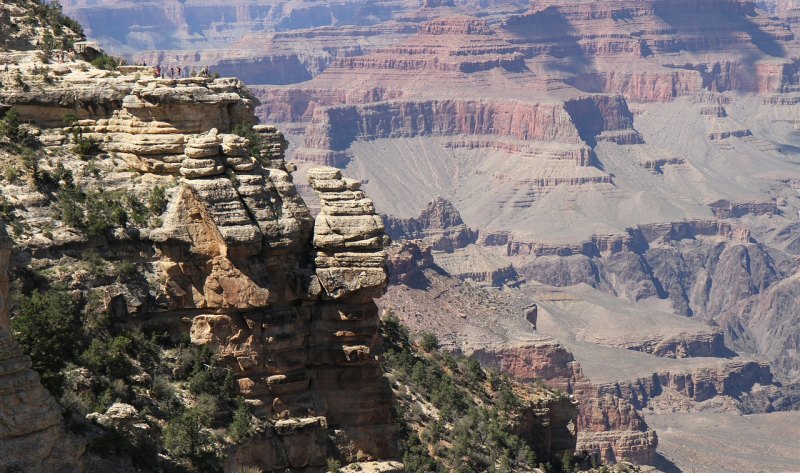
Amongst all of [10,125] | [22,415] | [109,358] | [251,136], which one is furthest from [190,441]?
[251,136]

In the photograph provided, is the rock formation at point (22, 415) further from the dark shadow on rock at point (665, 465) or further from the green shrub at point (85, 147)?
the dark shadow on rock at point (665, 465)

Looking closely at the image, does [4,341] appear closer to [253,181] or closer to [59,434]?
[59,434]

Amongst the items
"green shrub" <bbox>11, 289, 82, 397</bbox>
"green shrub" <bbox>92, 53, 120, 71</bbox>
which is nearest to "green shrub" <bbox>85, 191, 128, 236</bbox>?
"green shrub" <bbox>11, 289, 82, 397</bbox>

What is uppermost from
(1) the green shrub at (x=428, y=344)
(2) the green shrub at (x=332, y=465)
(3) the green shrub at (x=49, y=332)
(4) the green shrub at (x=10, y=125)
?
(4) the green shrub at (x=10, y=125)

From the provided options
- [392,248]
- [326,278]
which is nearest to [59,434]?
[326,278]

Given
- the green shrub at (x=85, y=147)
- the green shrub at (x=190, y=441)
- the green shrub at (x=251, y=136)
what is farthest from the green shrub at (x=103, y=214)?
the green shrub at (x=190, y=441)

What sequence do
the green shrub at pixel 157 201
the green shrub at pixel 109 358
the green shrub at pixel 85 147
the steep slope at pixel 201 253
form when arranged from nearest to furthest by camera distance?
the green shrub at pixel 109 358 < the steep slope at pixel 201 253 < the green shrub at pixel 157 201 < the green shrub at pixel 85 147

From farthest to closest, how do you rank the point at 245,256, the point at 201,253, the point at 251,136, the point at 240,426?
1. the point at 251,136
2. the point at 201,253
3. the point at 245,256
4. the point at 240,426

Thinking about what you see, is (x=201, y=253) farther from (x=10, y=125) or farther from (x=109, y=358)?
(x=10, y=125)

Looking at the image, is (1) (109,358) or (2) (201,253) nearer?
(1) (109,358)

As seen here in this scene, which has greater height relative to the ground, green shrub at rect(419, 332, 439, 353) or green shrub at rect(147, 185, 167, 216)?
green shrub at rect(147, 185, 167, 216)

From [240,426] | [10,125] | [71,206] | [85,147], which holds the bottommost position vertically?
[240,426]

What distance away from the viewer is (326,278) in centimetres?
3947

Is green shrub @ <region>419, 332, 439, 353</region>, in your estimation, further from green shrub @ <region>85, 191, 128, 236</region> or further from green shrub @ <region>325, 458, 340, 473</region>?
green shrub @ <region>85, 191, 128, 236</region>
